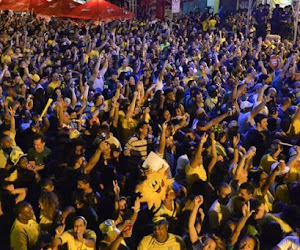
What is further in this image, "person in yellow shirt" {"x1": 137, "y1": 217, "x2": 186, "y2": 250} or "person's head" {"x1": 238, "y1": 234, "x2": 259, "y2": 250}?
"person in yellow shirt" {"x1": 137, "y1": 217, "x2": 186, "y2": 250}

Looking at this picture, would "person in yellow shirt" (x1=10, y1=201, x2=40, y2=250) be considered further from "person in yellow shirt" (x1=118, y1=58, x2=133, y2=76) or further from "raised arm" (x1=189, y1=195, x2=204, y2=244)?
"person in yellow shirt" (x1=118, y1=58, x2=133, y2=76)

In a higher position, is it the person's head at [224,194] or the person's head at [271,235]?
the person's head at [224,194]

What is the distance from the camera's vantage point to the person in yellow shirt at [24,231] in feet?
12.9

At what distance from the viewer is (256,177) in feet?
16.4

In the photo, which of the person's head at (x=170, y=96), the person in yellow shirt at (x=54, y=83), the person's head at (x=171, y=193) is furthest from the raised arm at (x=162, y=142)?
the person in yellow shirt at (x=54, y=83)

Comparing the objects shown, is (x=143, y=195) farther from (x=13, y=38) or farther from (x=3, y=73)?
(x=13, y=38)

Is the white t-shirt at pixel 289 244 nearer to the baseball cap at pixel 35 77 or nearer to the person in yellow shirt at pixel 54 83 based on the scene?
the person in yellow shirt at pixel 54 83

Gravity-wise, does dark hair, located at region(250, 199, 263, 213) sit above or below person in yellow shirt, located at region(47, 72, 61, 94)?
below

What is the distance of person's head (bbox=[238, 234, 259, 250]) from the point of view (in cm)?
369

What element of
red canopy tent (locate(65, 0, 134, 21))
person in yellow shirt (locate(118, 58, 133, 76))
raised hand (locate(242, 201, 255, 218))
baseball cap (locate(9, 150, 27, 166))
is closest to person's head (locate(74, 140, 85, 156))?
baseball cap (locate(9, 150, 27, 166))

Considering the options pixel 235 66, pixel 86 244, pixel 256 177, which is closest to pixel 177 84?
pixel 235 66

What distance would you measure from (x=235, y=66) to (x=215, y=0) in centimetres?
1623

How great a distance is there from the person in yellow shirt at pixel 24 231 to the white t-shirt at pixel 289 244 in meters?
2.01

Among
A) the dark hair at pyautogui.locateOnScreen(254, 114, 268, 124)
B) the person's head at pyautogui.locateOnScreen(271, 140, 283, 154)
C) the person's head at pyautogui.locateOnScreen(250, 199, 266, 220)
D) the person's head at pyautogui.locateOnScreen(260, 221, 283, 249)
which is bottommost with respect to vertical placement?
the person's head at pyautogui.locateOnScreen(260, 221, 283, 249)
